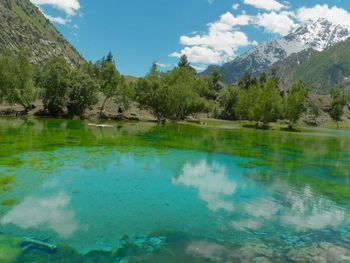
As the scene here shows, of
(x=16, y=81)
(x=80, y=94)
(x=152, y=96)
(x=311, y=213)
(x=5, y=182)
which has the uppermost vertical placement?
(x=16, y=81)

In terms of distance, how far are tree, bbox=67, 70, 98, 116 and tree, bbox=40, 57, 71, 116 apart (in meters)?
1.65

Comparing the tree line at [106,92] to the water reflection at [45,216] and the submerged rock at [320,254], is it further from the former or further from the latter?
the submerged rock at [320,254]

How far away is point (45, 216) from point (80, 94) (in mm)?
102901

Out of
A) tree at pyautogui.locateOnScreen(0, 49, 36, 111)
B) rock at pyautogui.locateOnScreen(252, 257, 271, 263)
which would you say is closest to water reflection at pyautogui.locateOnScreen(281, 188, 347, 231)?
rock at pyautogui.locateOnScreen(252, 257, 271, 263)

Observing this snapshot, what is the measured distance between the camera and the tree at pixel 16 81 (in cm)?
11381

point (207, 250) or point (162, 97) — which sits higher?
point (162, 97)

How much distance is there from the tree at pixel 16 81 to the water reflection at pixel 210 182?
3545 inches

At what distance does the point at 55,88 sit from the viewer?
115688 mm

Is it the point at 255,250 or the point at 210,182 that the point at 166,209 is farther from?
the point at 210,182

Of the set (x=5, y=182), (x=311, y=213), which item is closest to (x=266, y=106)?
(x=311, y=213)

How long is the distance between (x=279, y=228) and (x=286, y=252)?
395cm

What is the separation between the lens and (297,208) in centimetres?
2569

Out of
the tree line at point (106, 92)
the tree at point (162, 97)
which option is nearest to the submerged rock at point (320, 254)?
the tree line at point (106, 92)

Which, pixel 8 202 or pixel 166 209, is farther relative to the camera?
pixel 166 209
